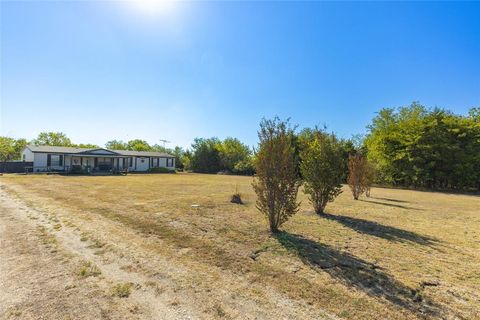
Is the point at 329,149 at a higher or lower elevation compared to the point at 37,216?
higher

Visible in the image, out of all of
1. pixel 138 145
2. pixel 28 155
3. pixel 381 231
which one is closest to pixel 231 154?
pixel 28 155

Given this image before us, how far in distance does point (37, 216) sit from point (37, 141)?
65.5m

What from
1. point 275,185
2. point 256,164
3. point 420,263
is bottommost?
point 420,263

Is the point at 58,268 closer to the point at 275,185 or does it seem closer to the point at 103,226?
the point at 103,226

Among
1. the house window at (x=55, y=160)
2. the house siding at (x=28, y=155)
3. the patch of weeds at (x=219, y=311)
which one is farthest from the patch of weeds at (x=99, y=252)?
the house siding at (x=28, y=155)

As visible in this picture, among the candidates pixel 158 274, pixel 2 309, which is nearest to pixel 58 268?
pixel 2 309

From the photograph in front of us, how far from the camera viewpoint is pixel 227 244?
523 centimetres

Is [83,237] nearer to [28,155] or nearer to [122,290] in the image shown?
[122,290]

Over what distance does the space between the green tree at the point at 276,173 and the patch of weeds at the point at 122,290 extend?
3564mm

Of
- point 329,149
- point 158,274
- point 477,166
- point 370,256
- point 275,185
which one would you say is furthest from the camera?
point 477,166

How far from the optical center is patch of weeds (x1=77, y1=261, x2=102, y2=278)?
3.70 m

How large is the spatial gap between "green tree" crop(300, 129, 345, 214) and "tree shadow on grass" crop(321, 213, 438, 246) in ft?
2.58

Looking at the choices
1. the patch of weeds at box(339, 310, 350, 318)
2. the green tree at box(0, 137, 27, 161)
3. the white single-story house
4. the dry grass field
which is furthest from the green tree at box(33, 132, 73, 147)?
the patch of weeds at box(339, 310, 350, 318)

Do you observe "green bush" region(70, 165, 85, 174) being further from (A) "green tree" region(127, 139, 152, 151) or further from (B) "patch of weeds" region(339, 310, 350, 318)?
(A) "green tree" region(127, 139, 152, 151)
